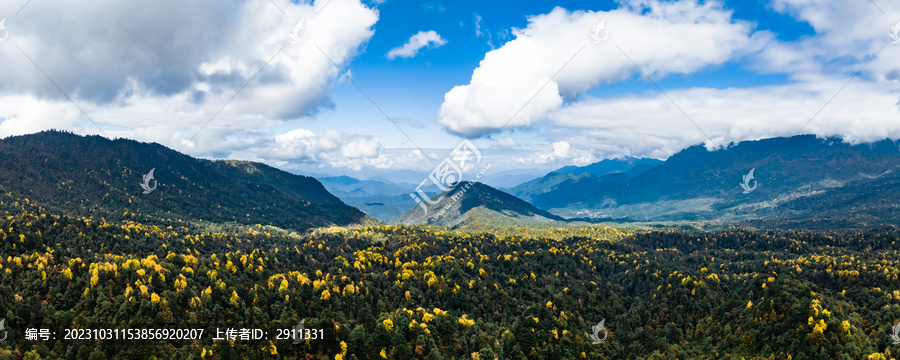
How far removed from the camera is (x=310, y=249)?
174250mm

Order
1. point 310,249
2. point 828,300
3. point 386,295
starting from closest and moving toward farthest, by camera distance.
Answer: point 828,300, point 386,295, point 310,249

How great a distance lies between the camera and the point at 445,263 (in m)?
159

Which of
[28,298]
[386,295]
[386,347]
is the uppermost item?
[28,298]

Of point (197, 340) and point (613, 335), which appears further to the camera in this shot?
point (613, 335)

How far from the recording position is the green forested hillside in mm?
97000

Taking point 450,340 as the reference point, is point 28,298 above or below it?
above

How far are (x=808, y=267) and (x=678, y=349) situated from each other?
84374 millimetres

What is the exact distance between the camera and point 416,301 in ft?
441

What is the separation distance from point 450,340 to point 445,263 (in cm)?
4592

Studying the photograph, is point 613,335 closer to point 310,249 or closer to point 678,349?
point 678,349

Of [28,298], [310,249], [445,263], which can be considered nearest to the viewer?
[28,298]

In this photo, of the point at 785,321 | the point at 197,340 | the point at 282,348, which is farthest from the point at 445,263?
the point at 785,321

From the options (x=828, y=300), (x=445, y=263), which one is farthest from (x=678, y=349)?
(x=445, y=263)

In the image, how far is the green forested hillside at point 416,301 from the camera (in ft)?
318
